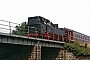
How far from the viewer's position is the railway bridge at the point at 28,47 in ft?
64.7

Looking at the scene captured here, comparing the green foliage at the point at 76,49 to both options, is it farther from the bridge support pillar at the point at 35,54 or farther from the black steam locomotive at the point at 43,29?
the bridge support pillar at the point at 35,54

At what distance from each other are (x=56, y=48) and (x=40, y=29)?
5214mm

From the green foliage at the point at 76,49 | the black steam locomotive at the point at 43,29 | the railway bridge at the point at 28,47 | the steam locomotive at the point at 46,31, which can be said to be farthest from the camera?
the green foliage at the point at 76,49

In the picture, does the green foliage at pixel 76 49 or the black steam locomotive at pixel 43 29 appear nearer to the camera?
the black steam locomotive at pixel 43 29

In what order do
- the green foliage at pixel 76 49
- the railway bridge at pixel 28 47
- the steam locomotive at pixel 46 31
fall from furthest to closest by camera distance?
the green foliage at pixel 76 49
the steam locomotive at pixel 46 31
the railway bridge at pixel 28 47

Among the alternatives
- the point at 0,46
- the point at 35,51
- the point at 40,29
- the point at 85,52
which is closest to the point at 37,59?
the point at 35,51

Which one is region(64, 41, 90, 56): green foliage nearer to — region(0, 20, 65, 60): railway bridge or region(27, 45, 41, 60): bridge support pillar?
region(0, 20, 65, 60): railway bridge

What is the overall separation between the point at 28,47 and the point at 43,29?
4698 mm

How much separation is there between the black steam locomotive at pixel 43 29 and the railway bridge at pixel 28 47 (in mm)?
1220

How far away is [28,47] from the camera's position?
23734 millimetres

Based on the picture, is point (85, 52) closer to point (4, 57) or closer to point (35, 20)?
point (35, 20)

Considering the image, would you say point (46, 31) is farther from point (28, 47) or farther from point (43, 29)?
point (28, 47)

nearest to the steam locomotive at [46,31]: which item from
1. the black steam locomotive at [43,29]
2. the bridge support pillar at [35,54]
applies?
the black steam locomotive at [43,29]

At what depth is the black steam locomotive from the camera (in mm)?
26598
